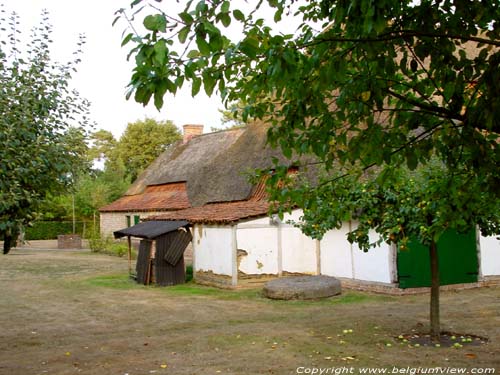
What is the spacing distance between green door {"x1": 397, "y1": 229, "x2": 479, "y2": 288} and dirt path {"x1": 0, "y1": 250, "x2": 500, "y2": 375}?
59 cm

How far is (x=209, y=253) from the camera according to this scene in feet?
54.2

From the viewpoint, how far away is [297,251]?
16172mm

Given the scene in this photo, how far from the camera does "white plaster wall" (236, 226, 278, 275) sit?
15516 millimetres

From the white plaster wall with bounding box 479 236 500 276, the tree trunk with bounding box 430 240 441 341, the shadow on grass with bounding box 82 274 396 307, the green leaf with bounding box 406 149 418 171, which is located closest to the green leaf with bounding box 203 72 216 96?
the green leaf with bounding box 406 149 418 171

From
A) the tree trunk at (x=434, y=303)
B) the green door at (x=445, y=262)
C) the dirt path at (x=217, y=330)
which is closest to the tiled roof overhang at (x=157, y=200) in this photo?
the dirt path at (x=217, y=330)

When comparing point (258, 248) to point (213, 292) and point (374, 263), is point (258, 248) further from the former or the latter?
point (374, 263)

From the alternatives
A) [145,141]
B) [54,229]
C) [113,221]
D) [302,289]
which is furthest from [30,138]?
[145,141]

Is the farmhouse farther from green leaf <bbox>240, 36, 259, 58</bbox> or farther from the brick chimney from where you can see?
the brick chimney

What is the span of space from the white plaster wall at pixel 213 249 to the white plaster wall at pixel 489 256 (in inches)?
277

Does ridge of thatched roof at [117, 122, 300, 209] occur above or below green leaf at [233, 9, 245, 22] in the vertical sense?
above

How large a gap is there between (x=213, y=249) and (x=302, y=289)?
4165 millimetres

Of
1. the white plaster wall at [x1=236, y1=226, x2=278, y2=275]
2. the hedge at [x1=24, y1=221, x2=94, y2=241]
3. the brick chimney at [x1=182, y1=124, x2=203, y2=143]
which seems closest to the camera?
the white plaster wall at [x1=236, y1=226, x2=278, y2=275]

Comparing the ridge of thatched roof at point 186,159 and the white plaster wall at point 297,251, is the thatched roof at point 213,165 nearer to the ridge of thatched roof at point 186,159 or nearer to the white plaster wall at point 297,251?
the ridge of thatched roof at point 186,159

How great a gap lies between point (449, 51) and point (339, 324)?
7105mm
